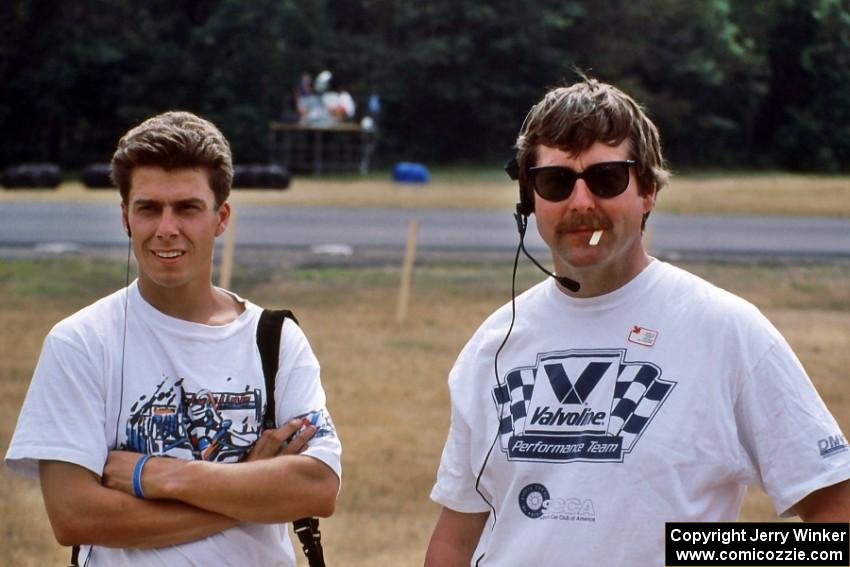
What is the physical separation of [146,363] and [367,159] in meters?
47.5

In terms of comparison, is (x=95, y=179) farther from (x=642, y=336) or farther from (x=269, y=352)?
(x=642, y=336)

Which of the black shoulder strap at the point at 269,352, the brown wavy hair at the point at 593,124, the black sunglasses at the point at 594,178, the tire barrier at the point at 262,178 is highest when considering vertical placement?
the brown wavy hair at the point at 593,124

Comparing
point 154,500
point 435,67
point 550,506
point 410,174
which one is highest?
point 550,506

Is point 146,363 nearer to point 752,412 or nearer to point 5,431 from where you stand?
point 752,412

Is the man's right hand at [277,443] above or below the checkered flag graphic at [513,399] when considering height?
below

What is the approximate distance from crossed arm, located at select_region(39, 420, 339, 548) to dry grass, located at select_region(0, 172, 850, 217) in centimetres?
2933

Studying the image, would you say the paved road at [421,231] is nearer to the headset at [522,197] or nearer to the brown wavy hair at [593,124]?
the headset at [522,197]

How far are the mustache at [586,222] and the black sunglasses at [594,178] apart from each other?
46mm

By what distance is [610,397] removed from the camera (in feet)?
8.79

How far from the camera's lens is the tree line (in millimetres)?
48812

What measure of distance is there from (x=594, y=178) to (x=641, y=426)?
20.6 inches

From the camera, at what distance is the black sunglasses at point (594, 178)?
2.75 m

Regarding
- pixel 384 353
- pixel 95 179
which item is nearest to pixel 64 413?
pixel 384 353

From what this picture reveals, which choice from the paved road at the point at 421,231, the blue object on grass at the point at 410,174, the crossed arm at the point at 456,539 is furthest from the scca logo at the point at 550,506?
the blue object on grass at the point at 410,174
